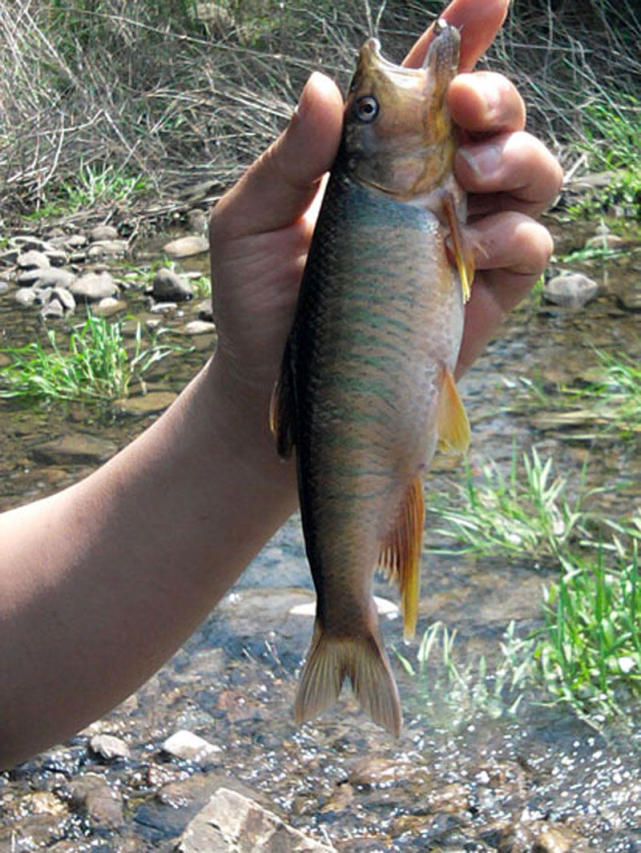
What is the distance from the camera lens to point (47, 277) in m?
8.62

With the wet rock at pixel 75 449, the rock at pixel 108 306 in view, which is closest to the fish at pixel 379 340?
the wet rock at pixel 75 449

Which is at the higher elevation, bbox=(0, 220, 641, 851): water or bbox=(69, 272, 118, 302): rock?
bbox=(0, 220, 641, 851): water

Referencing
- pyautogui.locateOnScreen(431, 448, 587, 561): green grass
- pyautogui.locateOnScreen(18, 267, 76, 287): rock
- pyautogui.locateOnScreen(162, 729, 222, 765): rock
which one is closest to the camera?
pyautogui.locateOnScreen(162, 729, 222, 765): rock

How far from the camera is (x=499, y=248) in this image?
191 cm

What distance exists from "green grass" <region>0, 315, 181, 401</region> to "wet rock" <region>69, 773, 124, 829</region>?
9.88 feet

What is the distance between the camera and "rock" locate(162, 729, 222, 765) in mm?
3521

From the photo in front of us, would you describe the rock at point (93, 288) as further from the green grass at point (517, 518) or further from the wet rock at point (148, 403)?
the green grass at point (517, 518)

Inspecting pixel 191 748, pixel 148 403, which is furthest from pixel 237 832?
pixel 148 403

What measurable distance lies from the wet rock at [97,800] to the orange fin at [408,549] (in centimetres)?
177

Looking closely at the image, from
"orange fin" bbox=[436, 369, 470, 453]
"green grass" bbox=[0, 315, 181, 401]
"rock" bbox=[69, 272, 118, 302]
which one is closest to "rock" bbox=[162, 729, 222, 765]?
"orange fin" bbox=[436, 369, 470, 453]

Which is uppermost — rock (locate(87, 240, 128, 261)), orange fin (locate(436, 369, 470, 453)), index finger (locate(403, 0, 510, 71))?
index finger (locate(403, 0, 510, 71))

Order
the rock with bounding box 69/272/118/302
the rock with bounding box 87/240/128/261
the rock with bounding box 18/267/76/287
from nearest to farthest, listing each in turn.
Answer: the rock with bounding box 69/272/118/302, the rock with bounding box 18/267/76/287, the rock with bounding box 87/240/128/261

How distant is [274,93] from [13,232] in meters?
2.27

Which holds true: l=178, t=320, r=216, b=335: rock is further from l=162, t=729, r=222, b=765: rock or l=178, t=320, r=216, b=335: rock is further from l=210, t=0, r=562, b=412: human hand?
l=210, t=0, r=562, b=412: human hand
